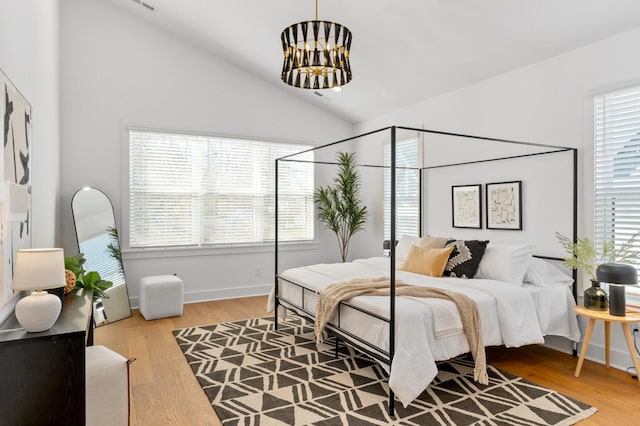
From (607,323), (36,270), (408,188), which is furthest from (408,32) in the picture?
(36,270)

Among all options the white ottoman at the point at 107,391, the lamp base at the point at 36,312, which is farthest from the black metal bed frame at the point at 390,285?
the lamp base at the point at 36,312

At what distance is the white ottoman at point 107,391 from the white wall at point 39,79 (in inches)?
55.5

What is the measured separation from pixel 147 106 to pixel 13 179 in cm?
316

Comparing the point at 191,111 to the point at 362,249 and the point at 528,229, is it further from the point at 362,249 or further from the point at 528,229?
the point at 528,229

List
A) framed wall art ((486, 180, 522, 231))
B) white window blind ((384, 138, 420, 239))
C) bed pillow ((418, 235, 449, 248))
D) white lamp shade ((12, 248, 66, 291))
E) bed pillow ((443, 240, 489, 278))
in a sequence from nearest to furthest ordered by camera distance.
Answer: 1. white lamp shade ((12, 248, 66, 291))
2. bed pillow ((443, 240, 489, 278))
3. framed wall art ((486, 180, 522, 231))
4. bed pillow ((418, 235, 449, 248))
5. white window blind ((384, 138, 420, 239))

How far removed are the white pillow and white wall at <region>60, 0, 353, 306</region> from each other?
3.57m

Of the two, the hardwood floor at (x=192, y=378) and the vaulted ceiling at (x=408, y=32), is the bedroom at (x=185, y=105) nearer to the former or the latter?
the vaulted ceiling at (x=408, y=32)

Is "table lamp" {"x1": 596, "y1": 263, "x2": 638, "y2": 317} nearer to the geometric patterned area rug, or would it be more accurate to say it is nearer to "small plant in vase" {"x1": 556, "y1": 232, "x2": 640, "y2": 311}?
"small plant in vase" {"x1": 556, "y1": 232, "x2": 640, "y2": 311}

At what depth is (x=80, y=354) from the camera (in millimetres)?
1891

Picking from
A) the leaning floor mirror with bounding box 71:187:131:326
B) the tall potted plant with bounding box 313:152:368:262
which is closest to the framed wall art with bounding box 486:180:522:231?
the tall potted plant with bounding box 313:152:368:262

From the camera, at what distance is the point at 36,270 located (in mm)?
2025

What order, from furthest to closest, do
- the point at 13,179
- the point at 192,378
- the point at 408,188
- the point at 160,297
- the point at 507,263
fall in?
the point at 408,188, the point at 160,297, the point at 507,263, the point at 192,378, the point at 13,179

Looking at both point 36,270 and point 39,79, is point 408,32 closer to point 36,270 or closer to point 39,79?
point 39,79

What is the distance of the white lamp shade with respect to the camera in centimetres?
199
